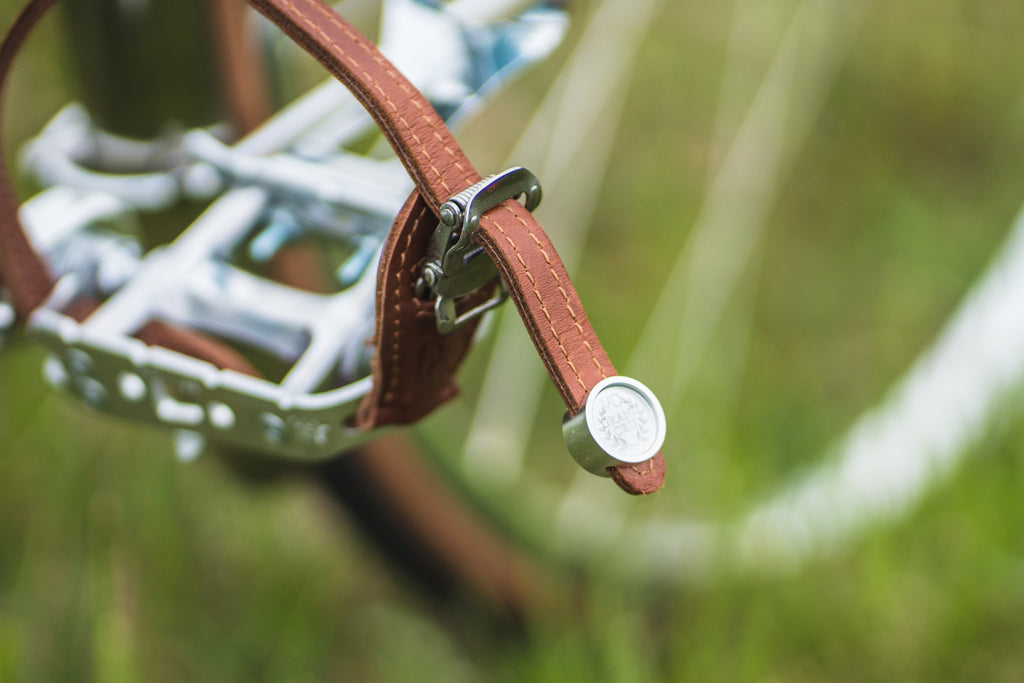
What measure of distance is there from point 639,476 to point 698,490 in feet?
2.16

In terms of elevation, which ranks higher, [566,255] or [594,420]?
[594,420]

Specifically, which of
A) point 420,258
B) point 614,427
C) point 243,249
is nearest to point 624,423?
point 614,427

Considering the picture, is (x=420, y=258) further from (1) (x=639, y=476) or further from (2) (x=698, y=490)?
(2) (x=698, y=490)

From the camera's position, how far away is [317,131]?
1.99 feet

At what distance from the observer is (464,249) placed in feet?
1.20

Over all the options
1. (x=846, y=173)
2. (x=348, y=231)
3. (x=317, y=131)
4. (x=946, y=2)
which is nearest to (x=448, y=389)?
(x=348, y=231)

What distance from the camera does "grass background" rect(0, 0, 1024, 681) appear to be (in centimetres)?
79

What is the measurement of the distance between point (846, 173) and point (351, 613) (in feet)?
2.95

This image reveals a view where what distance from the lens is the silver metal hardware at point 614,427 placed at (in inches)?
12.9

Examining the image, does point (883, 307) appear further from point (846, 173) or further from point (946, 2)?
point (946, 2)

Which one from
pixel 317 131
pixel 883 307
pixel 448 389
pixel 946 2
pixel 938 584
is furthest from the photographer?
pixel 946 2

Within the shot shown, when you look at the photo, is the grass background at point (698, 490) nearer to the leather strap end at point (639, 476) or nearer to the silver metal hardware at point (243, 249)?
the silver metal hardware at point (243, 249)

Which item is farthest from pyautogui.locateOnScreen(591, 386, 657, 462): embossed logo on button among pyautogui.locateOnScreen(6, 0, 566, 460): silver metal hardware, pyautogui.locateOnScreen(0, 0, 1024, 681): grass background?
pyautogui.locateOnScreen(0, 0, 1024, 681): grass background

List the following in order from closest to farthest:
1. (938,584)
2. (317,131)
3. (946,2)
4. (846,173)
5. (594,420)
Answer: (594,420), (317,131), (938,584), (846,173), (946,2)
